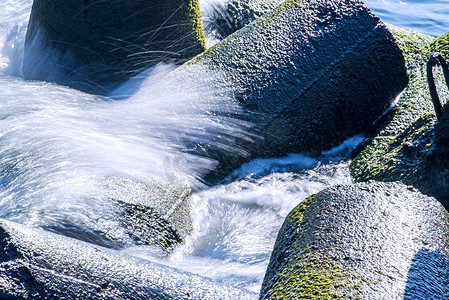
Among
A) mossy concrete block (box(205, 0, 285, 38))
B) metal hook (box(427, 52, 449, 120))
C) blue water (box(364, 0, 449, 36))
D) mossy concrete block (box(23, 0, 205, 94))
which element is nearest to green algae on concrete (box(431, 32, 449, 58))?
metal hook (box(427, 52, 449, 120))

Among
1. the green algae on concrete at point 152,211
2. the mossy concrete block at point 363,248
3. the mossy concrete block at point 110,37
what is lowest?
the green algae on concrete at point 152,211

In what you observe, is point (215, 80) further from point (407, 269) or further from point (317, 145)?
point (407, 269)

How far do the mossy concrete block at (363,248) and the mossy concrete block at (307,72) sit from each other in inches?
55.2

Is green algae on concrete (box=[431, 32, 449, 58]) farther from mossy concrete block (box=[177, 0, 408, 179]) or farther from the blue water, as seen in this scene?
the blue water

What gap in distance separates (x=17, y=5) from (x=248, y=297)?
215 inches

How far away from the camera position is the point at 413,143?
327 centimetres

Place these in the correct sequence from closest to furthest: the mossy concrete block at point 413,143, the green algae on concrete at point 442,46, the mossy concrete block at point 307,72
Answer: the mossy concrete block at point 413,143 < the mossy concrete block at point 307,72 < the green algae on concrete at point 442,46

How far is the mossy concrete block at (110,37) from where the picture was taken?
4.45 metres

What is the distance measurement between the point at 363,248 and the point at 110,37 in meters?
3.22

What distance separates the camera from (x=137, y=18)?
14.7 feet

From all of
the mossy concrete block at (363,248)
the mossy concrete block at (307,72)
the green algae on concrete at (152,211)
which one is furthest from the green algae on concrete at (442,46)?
the green algae on concrete at (152,211)

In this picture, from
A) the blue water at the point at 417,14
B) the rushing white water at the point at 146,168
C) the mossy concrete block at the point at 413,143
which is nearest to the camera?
the rushing white water at the point at 146,168

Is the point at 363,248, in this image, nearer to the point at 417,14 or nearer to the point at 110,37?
the point at 110,37

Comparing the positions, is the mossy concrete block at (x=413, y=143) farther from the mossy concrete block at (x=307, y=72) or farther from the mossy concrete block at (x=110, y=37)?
the mossy concrete block at (x=110, y=37)
